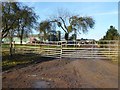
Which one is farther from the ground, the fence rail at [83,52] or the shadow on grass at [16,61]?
the fence rail at [83,52]

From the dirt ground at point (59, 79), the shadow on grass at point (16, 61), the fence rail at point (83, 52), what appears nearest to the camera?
the dirt ground at point (59, 79)

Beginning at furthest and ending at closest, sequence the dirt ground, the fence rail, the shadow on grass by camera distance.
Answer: the fence rail
the shadow on grass
the dirt ground

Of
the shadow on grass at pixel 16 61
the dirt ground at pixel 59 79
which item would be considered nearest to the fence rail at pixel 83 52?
the shadow on grass at pixel 16 61

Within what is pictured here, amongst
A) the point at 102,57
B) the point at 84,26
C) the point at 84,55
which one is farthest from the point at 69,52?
the point at 84,26

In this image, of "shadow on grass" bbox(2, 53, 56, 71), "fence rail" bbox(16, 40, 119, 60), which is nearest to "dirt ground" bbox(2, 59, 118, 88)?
"shadow on grass" bbox(2, 53, 56, 71)

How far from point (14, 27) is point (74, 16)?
76.3 ft

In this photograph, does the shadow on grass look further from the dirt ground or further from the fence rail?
the fence rail

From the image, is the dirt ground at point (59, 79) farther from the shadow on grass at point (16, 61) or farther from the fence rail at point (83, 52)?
the fence rail at point (83, 52)

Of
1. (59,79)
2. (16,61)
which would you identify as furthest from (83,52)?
(59,79)

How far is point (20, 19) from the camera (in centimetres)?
2773

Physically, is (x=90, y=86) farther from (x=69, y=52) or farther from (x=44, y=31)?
(x=44, y=31)

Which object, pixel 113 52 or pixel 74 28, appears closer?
pixel 113 52

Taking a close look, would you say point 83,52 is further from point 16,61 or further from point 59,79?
point 59,79

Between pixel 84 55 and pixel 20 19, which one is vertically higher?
pixel 20 19
